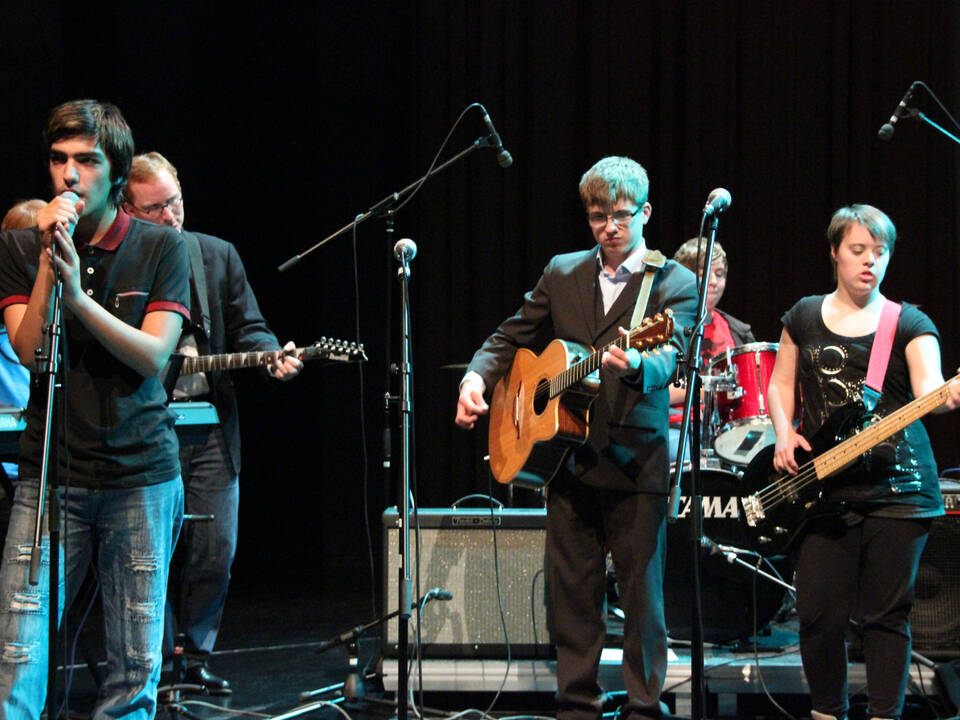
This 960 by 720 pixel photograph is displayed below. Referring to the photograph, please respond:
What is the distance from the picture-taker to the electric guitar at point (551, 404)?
3.56 metres

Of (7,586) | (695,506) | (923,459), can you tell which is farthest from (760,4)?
(7,586)

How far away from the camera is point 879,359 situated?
379 cm

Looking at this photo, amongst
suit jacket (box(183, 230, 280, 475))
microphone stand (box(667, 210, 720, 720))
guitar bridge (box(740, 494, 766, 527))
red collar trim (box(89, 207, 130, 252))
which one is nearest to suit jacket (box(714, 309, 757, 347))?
guitar bridge (box(740, 494, 766, 527))

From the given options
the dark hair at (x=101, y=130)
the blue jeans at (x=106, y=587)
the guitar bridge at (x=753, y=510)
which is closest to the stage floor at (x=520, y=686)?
the guitar bridge at (x=753, y=510)

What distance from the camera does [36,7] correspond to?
7129 millimetres

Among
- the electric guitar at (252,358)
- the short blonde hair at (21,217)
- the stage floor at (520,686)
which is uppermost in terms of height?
the short blonde hair at (21,217)

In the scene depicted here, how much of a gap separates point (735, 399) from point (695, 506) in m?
2.11

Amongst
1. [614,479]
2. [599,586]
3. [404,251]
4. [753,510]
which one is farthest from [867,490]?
[404,251]

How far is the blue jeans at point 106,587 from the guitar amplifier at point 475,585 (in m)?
1.76

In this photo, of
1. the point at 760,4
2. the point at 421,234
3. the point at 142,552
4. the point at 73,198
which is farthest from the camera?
the point at 421,234

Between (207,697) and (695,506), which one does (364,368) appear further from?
(695,506)

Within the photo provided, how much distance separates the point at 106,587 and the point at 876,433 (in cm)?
246

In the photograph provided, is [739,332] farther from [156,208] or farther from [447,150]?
[156,208]

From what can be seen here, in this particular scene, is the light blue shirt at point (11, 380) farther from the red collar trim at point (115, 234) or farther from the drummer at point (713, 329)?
the drummer at point (713, 329)
